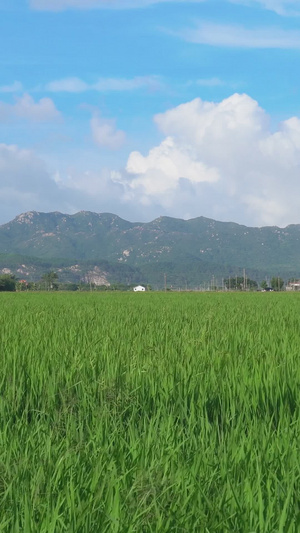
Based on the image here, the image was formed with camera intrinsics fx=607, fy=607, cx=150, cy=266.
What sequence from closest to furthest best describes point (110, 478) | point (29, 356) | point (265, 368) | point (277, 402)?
point (110, 478)
point (277, 402)
point (265, 368)
point (29, 356)

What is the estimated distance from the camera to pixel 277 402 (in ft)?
13.0

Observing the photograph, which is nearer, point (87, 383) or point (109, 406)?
point (109, 406)

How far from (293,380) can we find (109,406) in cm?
142

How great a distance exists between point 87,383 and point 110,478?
202cm

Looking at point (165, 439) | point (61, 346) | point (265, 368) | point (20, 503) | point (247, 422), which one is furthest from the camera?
point (61, 346)

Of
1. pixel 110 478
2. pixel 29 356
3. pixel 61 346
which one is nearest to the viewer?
pixel 110 478

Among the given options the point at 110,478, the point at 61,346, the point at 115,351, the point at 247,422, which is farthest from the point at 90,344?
the point at 110,478

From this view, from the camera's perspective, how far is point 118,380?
14.0 feet

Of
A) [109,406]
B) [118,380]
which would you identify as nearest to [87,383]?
[118,380]

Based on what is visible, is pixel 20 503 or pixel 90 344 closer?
pixel 20 503

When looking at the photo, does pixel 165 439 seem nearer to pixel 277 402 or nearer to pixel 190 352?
pixel 277 402

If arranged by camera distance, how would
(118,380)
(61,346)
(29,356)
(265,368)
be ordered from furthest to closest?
(61,346), (29,356), (265,368), (118,380)

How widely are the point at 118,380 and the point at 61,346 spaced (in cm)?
198

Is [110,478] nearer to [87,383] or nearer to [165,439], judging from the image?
[165,439]
